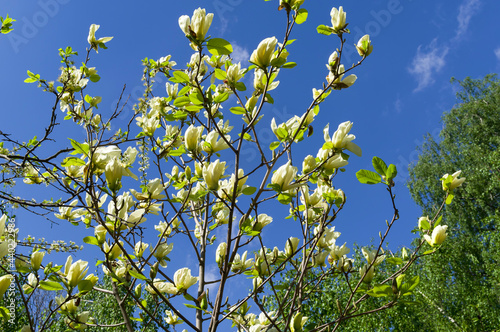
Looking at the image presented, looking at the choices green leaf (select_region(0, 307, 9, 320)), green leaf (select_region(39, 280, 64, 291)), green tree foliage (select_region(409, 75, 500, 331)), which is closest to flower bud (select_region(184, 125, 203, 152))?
green leaf (select_region(39, 280, 64, 291))

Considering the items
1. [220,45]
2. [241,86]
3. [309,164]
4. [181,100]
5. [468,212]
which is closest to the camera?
[220,45]

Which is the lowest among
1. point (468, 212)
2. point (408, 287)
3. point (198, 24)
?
point (408, 287)

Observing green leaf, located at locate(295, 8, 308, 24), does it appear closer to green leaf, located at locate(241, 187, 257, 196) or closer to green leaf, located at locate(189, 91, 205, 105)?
green leaf, located at locate(189, 91, 205, 105)

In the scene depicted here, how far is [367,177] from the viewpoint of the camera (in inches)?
44.1

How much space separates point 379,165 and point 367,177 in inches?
2.0

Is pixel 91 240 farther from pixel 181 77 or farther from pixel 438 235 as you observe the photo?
pixel 438 235

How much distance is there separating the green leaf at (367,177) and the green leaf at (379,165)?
0.06ft

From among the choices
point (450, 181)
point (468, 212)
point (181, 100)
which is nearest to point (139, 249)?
point (181, 100)

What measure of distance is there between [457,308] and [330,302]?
2867mm

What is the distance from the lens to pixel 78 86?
189 cm

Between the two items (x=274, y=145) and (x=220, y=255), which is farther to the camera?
(x=220, y=255)

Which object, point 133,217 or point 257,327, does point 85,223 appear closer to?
point 133,217

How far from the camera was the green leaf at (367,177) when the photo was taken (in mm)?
1104

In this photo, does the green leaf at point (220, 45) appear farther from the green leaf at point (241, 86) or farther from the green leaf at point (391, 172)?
the green leaf at point (391, 172)
